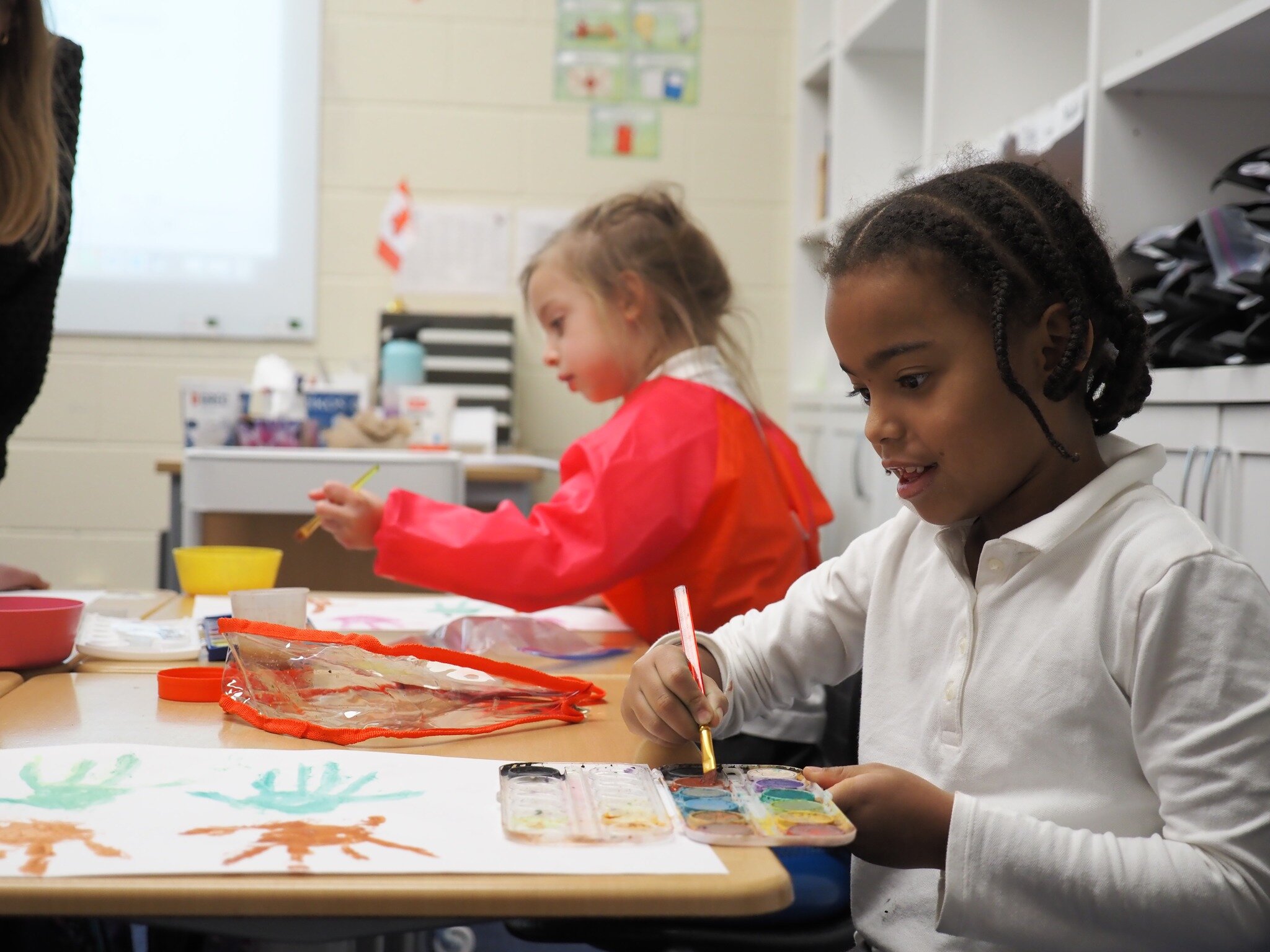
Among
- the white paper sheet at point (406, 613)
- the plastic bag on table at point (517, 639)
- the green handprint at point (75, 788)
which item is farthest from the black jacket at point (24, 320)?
the green handprint at point (75, 788)

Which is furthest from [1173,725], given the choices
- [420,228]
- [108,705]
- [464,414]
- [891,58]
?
[420,228]

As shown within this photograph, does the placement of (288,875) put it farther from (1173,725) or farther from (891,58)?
(891,58)

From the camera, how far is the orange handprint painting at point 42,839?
0.53 m

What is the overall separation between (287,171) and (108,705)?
2591 mm

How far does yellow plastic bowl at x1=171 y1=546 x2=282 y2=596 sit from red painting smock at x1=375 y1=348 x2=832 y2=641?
0.59ft

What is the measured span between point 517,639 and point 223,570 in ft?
1.48

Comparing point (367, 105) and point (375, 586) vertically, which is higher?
point (367, 105)

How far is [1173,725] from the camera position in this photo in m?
0.67

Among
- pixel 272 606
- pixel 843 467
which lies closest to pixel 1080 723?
pixel 272 606

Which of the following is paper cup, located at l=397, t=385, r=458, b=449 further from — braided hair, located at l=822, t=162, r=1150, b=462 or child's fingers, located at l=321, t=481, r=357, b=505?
braided hair, located at l=822, t=162, r=1150, b=462

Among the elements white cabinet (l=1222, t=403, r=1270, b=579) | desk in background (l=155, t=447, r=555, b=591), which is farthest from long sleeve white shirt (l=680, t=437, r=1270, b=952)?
desk in background (l=155, t=447, r=555, b=591)

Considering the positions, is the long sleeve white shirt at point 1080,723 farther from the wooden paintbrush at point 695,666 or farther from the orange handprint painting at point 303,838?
the orange handprint painting at point 303,838

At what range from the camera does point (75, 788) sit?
2.12ft

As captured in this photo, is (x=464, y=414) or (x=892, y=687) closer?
(x=892, y=687)
